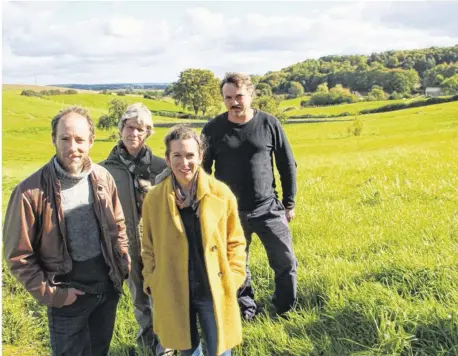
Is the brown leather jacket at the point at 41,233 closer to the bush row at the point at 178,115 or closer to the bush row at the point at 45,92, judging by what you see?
the bush row at the point at 178,115

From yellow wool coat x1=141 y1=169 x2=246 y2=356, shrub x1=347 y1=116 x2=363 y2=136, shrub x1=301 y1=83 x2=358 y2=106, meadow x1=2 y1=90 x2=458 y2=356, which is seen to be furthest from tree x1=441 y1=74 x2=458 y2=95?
yellow wool coat x1=141 y1=169 x2=246 y2=356

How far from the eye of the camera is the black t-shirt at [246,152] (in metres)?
4.75

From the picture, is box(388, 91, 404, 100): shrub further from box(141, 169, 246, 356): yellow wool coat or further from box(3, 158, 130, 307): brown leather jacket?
box(3, 158, 130, 307): brown leather jacket

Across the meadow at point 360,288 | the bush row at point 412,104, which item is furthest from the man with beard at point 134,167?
the bush row at point 412,104

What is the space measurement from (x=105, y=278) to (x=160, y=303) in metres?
0.50

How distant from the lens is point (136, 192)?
4430mm

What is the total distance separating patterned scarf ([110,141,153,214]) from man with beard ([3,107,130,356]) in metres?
0.61

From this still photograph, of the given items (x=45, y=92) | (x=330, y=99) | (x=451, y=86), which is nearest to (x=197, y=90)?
(x=45, y=92)

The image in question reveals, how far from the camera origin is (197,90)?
9112 cm

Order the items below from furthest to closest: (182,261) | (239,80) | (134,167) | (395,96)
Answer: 1. (395,96)
2. (239,80)
3. (134,167)
4. (182,261)

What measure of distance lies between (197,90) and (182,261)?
294 ft

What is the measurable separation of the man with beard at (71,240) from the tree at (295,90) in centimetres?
13640

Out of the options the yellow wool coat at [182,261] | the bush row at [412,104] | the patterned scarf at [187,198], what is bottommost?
the bush row at [412,104]

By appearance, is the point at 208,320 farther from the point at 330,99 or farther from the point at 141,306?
the point at 330,99
